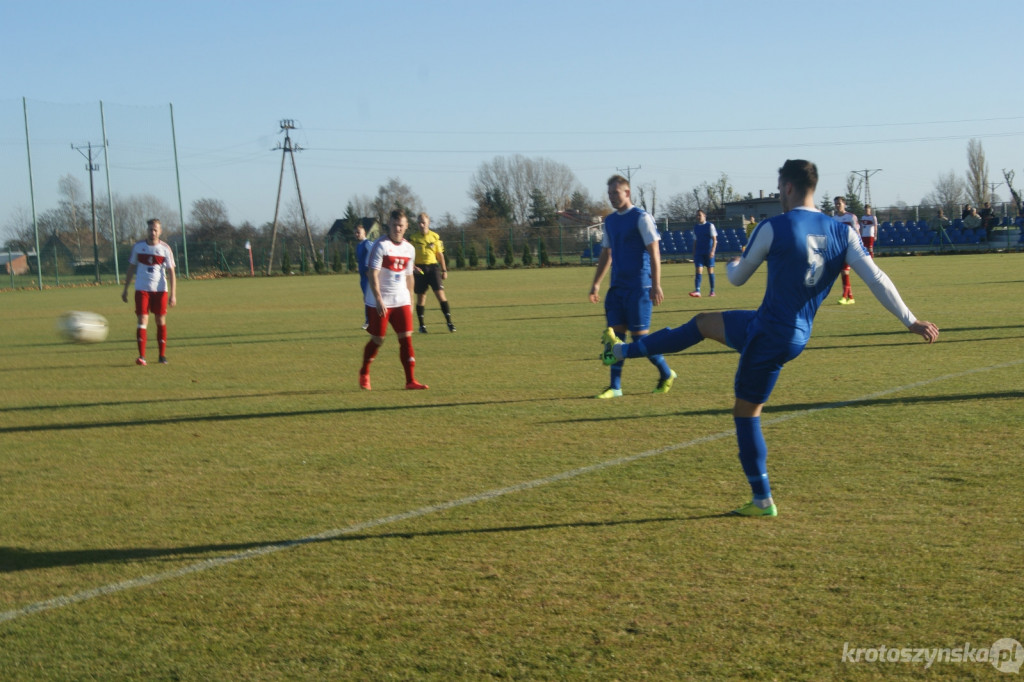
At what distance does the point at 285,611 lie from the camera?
405cm

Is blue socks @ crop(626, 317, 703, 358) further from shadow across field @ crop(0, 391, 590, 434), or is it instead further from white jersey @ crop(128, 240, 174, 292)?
white jersey @ crop(128, 240, 174, 292)

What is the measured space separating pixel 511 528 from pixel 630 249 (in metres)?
4.51

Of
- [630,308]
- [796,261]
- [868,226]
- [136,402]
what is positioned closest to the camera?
[796,261]

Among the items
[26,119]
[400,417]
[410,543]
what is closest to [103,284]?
[26,119]

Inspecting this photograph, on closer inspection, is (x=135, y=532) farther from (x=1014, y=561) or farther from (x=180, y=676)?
(x=1014, y=561)

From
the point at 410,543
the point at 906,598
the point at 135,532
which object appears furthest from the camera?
the point at 135,532

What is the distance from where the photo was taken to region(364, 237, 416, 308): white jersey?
33.3ft

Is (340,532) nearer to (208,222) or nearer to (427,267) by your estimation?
(427,267)

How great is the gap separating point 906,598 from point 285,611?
2.58 meters

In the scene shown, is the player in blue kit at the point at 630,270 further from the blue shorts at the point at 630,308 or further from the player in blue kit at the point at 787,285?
the player in blue kit at the point at 787,285

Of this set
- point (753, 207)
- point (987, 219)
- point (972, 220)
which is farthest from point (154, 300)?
point (753, 207)

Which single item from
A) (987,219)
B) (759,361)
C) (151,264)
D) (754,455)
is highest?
(987,219)

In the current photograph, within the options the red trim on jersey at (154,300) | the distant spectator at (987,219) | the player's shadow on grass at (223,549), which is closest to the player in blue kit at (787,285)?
the player's shadow on grass at (223,549)

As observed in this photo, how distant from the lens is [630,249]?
9078 mm
